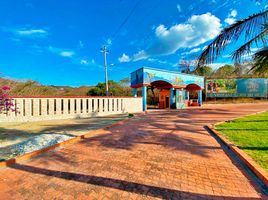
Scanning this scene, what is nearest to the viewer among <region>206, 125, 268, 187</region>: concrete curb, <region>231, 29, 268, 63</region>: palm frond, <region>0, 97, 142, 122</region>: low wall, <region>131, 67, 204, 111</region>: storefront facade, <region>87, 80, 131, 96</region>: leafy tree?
<region>206, 125, 268, 187</region>: concrete curb

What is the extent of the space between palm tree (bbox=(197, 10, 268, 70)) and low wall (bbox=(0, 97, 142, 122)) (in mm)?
10617

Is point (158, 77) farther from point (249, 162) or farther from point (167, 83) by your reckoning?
point (249, 162)

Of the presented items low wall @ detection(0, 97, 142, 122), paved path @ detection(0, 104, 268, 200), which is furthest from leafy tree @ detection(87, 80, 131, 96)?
paved path @ detection(0, 104, 268, 200)

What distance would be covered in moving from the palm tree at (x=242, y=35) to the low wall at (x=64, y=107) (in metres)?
10.6

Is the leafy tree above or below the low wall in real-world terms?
above

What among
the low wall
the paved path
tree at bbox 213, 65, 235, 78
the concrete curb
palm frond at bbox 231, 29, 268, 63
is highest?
tree at bbox 213, 65, 235, 78

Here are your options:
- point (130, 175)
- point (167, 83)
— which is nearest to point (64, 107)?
point (130, 175)

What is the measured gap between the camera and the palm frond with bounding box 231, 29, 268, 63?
546 centimetres

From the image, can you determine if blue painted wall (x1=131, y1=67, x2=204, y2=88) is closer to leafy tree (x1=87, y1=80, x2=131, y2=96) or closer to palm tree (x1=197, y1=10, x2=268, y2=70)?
leafy tree (x1=87, y1=80, x2=131, y2=96)

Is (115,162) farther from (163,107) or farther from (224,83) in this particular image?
(224,83)

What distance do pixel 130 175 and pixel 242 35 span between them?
559cm

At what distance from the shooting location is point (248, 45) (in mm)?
5605

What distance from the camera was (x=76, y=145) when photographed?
574 cm

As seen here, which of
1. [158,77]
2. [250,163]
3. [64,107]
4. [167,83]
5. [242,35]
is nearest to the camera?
[250,163]
